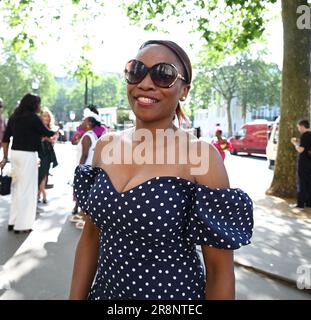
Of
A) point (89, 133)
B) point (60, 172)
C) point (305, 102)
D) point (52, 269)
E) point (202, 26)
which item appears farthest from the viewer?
point (60, 172)

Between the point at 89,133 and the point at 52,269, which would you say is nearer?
the point at 52,269

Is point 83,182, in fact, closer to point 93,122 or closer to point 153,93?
point 153,93

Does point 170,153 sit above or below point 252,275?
above

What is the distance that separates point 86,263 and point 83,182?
0.33m

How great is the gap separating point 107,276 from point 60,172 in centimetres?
1423

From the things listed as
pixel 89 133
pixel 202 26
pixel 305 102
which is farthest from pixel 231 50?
pixel 89 133

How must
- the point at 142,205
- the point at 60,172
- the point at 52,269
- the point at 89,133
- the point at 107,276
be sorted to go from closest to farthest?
the point at 142,205 < the point at 107,276 < the point at 52,269 < the point at 89,133 < the point at 60,172

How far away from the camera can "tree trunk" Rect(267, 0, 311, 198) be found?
10328 millimetres

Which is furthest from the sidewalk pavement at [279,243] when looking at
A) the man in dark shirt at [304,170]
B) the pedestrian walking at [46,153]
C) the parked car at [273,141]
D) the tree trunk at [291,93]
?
the parked car at [273,141]

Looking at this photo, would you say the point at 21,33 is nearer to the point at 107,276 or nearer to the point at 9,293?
the point at 9,293

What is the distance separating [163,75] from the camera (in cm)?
165

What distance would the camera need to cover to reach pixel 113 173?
1723mm

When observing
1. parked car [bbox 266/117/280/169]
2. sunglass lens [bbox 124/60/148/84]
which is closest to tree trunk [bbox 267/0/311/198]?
parked car [bbox 266/117/280/169]
